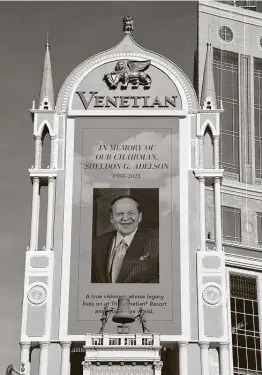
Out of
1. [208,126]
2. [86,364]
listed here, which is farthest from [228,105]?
[86,364]

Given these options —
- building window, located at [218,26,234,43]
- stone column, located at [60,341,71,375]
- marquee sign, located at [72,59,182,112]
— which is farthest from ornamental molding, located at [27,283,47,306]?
building window, located at [218,26,234,43]

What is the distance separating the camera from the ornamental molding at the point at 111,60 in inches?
2739

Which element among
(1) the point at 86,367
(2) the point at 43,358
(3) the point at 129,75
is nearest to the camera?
(1) the point at 86,367

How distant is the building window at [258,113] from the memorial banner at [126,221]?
59.6 ft

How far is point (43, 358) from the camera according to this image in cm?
6209

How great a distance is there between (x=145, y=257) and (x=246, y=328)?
18058 mm

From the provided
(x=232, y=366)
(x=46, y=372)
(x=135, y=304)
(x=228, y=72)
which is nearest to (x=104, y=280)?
(x=135, y=304)

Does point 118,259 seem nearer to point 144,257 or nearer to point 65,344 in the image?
point 144,257

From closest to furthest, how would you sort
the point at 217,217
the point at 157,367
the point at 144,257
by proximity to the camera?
the point at 157,367, the point at 144,257, the point at 217,217

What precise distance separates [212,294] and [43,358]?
11.3 m

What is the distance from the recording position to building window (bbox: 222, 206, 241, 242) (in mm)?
82250

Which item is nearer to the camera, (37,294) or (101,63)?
(37,294)

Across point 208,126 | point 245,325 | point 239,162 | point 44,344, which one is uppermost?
point 239,162

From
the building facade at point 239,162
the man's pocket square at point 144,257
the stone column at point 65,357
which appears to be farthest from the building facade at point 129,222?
the building facade at point 239,162
